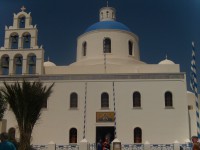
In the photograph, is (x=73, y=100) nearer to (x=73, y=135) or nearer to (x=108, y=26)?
A: (x=73, y=135)

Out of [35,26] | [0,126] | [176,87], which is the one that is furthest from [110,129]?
[35,26]

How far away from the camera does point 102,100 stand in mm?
24500

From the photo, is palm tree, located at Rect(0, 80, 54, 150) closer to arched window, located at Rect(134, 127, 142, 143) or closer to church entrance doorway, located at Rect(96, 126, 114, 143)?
church entrance doorway, located at Rect(96, 126, 114, 143)

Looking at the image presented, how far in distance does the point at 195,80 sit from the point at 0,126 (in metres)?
13.6

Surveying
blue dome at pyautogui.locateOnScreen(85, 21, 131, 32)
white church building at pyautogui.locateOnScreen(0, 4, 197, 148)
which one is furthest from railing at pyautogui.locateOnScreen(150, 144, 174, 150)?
blue dome at pyautogui.locateOnScreen(85, 21, 131, 32)

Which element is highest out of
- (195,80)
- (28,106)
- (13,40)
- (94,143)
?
(13,40)

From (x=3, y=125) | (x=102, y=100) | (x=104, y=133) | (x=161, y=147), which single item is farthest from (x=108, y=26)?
(x=161, y=147)

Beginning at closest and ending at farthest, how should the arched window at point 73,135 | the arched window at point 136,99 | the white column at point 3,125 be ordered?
the white column at point 3,125, the arched window at point 73,135, the arched window at point 136,99

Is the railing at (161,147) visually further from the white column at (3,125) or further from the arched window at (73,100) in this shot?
the white column at (3,125)

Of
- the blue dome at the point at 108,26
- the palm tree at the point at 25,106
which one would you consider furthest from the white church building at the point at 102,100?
the palm tree at the point at 25,106

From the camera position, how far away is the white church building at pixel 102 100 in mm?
23594

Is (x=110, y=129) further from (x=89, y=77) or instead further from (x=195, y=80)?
(x=195, y=80)

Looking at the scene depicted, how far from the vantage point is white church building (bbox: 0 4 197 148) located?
23.6 metres

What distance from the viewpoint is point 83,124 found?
78.3ft
